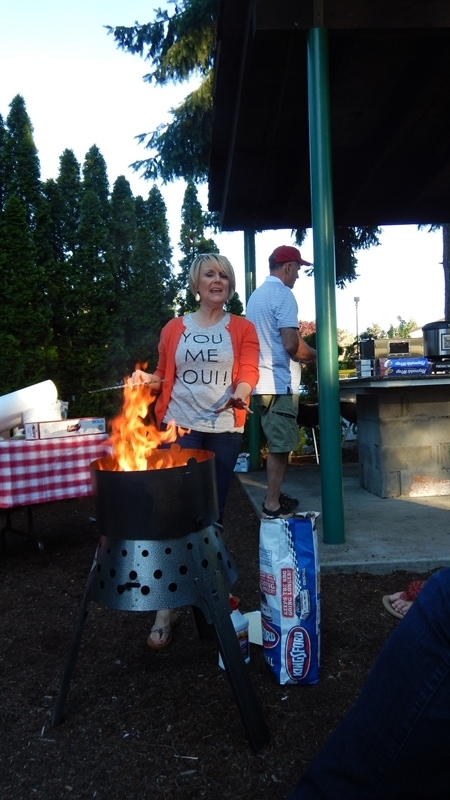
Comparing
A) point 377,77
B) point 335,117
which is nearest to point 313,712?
point 377,77

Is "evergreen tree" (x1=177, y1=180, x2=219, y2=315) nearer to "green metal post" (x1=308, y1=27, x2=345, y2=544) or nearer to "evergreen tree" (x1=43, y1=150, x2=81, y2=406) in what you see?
"evergreen tree" (x1=43, y1=150, x2=81, y2=406)

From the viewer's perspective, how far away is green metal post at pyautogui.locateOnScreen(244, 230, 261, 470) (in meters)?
6.61

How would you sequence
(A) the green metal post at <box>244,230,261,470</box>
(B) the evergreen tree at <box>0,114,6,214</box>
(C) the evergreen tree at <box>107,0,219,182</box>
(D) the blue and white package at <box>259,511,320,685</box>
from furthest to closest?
(C) the evergreen tree at <box>107,0,219,182</box>, (B) the evergreen tree at <box>0,114,6,214</box>, (A) the green metal post at <box>244,230,261,470</box>, (D) the blue and white package at <box>259,511,320,685</box>

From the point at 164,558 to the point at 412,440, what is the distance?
328 cm

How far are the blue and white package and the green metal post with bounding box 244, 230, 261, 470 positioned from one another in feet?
14.4

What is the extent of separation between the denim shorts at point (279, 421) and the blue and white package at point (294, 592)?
1.84 meters

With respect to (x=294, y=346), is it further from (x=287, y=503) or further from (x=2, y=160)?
(x=2, y=160)

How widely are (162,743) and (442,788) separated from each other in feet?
3.16

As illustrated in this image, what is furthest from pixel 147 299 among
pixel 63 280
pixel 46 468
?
pixel 46 468

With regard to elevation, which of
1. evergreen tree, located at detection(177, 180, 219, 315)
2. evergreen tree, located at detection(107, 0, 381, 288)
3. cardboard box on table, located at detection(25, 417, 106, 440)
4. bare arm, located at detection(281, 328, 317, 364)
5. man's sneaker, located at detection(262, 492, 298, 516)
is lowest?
man's sneaker, located at detection(262, 492, 298, 516)

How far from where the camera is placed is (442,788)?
123 cm

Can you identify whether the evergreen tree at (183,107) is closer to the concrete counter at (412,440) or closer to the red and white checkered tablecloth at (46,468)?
the concrete counter at (412,440)

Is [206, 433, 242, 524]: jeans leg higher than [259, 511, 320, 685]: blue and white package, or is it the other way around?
[206, 433, 242, 524]: jeans leg

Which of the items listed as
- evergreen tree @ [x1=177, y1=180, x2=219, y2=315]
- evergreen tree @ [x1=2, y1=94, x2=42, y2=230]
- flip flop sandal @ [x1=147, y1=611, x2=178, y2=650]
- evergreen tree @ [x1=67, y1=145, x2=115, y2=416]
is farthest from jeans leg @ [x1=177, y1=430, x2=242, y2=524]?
evergreen tree @ [x1=177, y1=180, x2=219, y2=315]
